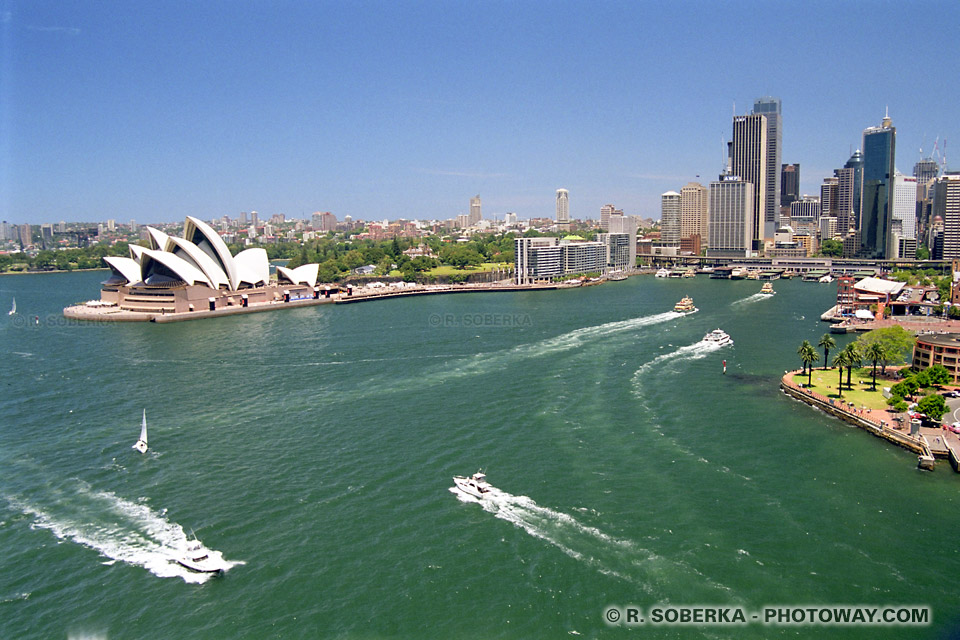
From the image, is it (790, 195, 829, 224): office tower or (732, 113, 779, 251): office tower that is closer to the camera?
(732, 113, 779, 251): office tower

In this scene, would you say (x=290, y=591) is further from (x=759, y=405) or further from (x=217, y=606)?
(x=759, y=405)

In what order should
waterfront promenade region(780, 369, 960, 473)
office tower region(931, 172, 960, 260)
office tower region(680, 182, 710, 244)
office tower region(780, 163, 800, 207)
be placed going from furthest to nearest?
office tower region(780, 163, 800, 207), office tower region(680, 182, 710, 244), office tower region(931, 172, 960, 260), waterfront promenade region(780, 369, 960, 473)

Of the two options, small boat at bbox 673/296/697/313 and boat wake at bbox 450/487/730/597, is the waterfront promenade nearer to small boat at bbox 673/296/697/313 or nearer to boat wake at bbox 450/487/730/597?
boat wake at bbox 450/487/730/597

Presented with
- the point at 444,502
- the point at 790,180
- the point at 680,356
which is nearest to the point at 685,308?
the point at 680,356

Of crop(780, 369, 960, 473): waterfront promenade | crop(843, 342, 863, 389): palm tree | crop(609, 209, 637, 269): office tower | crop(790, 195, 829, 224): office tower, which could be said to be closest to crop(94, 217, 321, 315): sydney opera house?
crop(780, 369, 960, 473): waterfront promenade

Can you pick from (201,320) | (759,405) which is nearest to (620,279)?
(201,320)

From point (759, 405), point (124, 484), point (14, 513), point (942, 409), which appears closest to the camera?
point (14, 513)
